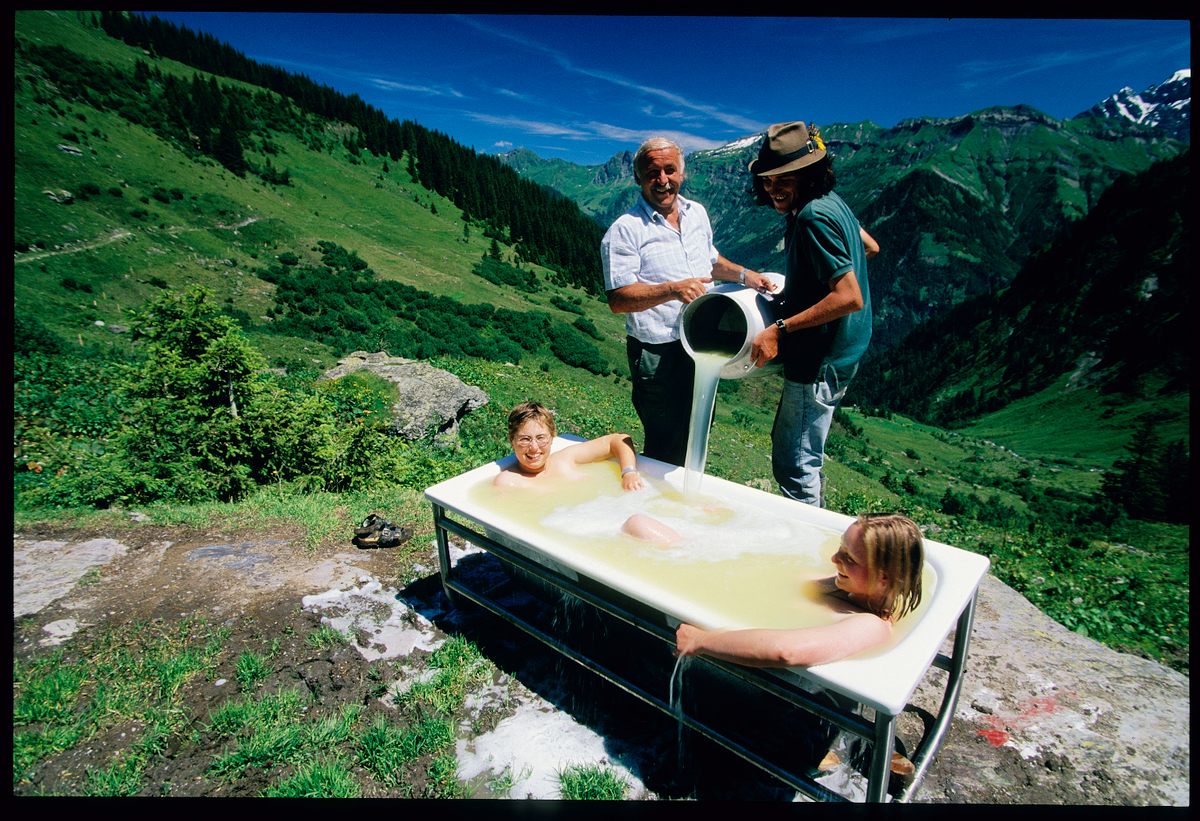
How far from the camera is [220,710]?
2.59 meters

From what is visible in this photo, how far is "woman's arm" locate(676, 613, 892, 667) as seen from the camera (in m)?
1.97

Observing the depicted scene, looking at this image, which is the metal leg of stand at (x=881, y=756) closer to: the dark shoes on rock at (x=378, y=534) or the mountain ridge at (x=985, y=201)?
the dark shoes on rock at (x=378, y=534)

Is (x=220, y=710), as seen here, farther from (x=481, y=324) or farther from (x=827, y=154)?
(x=481, y=324)

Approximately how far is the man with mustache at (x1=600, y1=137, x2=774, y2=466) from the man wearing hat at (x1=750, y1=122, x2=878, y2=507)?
38 centimetres

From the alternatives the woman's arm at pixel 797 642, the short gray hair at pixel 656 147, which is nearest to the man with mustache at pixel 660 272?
the short gray hair at pixel 656 147

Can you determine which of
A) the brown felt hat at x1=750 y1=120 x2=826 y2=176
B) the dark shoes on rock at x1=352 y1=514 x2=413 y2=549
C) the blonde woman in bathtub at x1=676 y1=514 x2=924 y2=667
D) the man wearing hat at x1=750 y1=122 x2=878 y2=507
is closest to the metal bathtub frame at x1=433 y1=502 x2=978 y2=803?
the blonde woman in bathtub at x1=676 y1=514 x2=924 y2=667

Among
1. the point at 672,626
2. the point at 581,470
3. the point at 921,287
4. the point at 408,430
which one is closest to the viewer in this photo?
the point at 672,626

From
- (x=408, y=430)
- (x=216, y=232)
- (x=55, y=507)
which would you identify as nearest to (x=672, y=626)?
(x=55, y=507)

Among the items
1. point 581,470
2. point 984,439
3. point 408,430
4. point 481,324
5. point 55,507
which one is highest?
point 581,470

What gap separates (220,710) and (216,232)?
27.4 metres

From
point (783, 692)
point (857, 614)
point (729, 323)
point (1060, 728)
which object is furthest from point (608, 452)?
point (1060, 728)

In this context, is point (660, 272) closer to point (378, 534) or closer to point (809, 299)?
point (809, 299)

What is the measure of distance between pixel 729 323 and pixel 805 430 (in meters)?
0.76

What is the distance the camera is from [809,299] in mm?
2990
